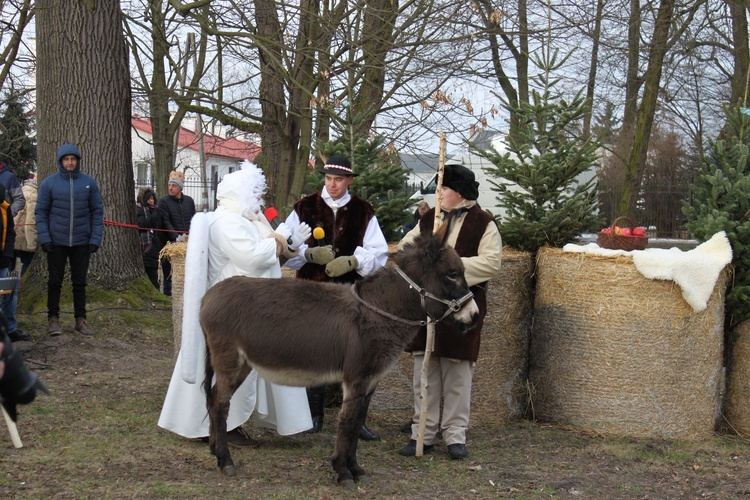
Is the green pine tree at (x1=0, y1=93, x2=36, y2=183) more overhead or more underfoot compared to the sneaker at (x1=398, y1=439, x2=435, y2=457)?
more overhead

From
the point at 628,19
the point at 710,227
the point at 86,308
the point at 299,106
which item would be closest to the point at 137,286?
the point at 86,308

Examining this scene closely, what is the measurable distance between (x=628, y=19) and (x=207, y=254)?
12616mm

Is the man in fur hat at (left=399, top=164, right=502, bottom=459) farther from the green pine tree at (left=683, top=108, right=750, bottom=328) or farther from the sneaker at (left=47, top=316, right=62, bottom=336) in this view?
the sneaker at (left=47, top=316, right=62, bottom=336)

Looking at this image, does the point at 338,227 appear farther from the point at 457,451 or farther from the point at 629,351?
the point at 629,351

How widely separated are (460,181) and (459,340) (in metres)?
1.26

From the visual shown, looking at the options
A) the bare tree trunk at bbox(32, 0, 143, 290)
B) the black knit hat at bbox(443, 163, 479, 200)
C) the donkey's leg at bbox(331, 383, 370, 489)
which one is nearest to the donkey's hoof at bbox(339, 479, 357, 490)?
the donkey's leg at bbox(331, 383, 370, 489)

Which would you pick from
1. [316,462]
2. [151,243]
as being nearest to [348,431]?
[316,462]

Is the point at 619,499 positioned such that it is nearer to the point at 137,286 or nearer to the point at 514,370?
the point at 514,370

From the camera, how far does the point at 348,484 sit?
17.7 ft

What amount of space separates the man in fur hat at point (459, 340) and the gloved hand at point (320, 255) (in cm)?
66

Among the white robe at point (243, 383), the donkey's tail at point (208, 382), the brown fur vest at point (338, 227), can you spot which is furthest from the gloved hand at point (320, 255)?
the donkey's tail at point (208, 382)

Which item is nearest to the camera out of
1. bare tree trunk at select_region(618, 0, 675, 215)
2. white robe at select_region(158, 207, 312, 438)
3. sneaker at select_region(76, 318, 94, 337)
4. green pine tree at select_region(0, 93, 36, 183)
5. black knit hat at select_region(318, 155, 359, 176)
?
white robe at select_region(158, 207, 312, 438)

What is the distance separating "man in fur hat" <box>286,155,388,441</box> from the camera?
676cm

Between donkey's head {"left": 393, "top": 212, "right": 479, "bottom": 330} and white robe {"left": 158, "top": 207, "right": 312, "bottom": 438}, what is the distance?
117 centimetres
